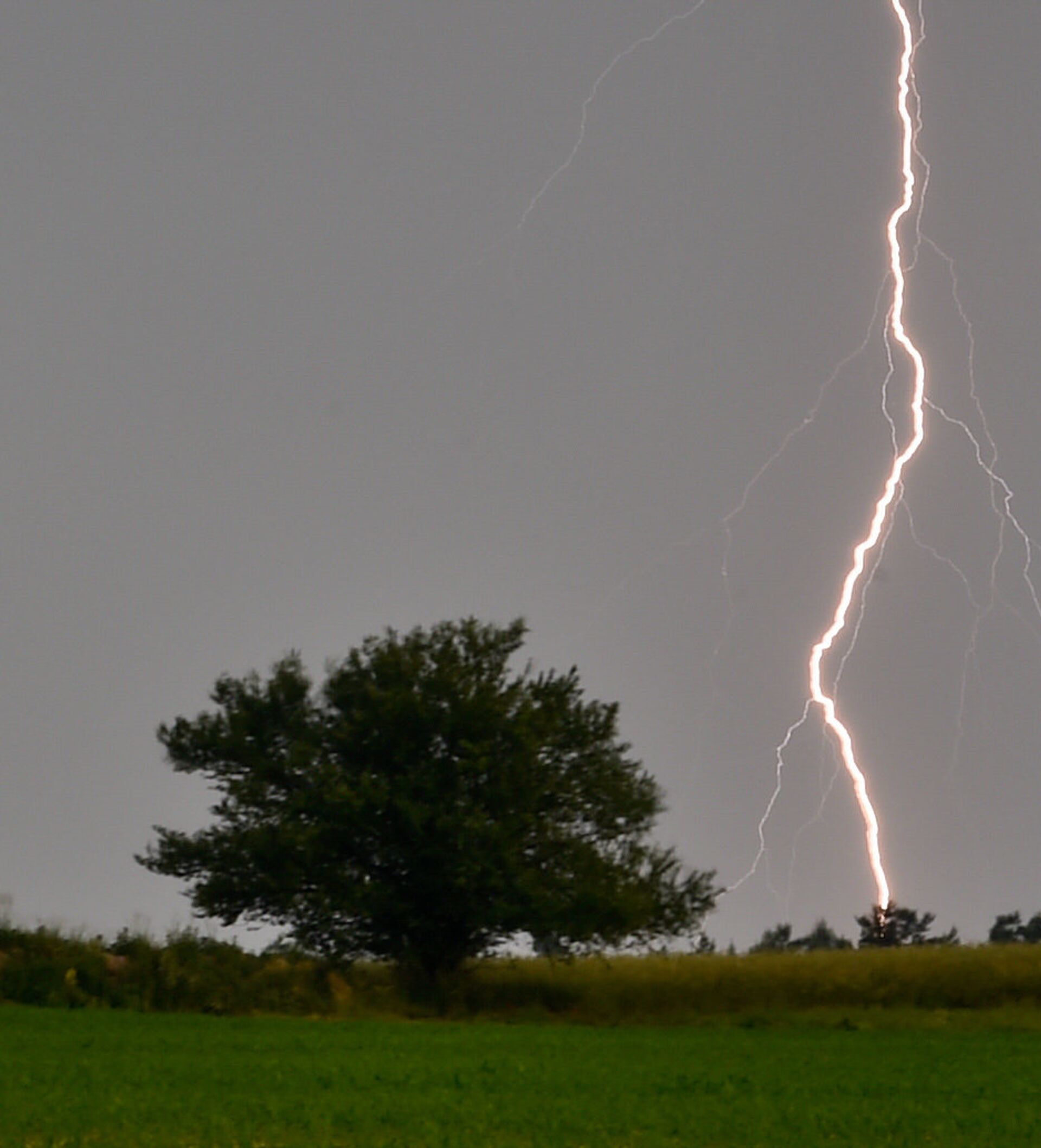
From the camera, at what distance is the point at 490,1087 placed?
19281 millimetres

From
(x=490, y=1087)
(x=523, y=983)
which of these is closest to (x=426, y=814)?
(x=523, y=983)

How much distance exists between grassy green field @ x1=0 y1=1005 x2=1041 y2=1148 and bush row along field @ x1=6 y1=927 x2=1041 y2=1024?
12.1 feet

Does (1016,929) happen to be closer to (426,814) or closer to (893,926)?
(893,926)

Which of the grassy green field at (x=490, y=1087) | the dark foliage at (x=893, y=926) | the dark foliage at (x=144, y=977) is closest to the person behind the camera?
the grassy green field at (x=490, y=1087)

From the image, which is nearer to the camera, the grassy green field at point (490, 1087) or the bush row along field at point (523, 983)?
the grassy green field at point (490, 1087)

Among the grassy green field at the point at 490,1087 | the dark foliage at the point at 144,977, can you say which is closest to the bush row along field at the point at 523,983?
the dark foliage at the point at 144,977

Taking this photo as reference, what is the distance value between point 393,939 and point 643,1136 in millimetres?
24948

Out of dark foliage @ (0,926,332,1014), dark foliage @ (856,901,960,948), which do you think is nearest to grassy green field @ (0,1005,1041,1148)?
dark foliage @ (0,926,332,1014)

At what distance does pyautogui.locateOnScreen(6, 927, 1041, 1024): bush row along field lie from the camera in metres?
34.0

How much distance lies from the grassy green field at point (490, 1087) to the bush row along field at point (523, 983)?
145 inches

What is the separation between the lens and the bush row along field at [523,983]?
111 ft

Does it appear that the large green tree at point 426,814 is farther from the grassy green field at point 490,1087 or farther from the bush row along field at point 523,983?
→ the grassy green field at point 490,1087

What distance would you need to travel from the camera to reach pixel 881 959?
40344mm

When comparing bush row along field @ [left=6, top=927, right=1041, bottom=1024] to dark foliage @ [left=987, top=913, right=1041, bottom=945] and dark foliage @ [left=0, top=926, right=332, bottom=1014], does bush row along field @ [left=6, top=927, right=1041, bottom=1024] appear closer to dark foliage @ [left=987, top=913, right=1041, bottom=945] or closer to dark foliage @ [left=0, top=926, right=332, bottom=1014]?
dark foliage @ [left=0, top=926, right=332, bottom=1014]
